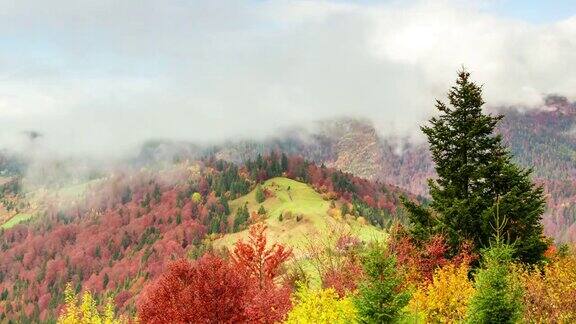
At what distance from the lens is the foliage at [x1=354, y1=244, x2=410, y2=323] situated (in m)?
30.8

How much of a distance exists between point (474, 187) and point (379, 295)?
30.0 m

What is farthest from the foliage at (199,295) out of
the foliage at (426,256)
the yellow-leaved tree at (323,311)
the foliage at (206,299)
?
the yellow-leaved tree at (323,311)

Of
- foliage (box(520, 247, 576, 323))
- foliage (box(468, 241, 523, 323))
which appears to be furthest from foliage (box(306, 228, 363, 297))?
foliage (box(468, 241, 523, 323))

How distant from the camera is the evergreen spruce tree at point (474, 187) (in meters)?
54.3

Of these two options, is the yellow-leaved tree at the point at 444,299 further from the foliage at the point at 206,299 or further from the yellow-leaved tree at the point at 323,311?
the foliage at the point at 206,299

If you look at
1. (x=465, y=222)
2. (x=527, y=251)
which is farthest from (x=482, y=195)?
(x=527, y=251)

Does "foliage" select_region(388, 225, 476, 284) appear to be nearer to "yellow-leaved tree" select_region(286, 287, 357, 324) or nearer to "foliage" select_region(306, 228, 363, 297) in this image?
"foliage" select_region(306, 228, 363, 297)

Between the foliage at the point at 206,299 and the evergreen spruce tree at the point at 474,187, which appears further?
the evergreen spruce tree at the point at 474,187

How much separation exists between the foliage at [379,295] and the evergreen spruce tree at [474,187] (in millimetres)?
24751

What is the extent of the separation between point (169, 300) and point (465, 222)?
93.5ft

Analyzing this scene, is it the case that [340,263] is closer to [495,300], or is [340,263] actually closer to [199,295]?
[199,295]

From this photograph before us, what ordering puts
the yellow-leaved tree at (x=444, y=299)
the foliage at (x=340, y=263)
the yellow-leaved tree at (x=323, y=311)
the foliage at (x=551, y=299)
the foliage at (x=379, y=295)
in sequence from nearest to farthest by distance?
1. the foliage at (x=379, y=295)
2. the yellow-leaved tree at (x=323, y=311)
3. the foliage at (x=551, y=299)
4. the yellow-leaved tree at (x=444, y=299)
5. the foliage at (x=340, y=263)

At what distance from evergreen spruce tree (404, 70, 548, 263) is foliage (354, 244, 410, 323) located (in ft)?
81.2

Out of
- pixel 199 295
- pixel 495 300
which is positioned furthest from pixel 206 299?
pixel 495 300
